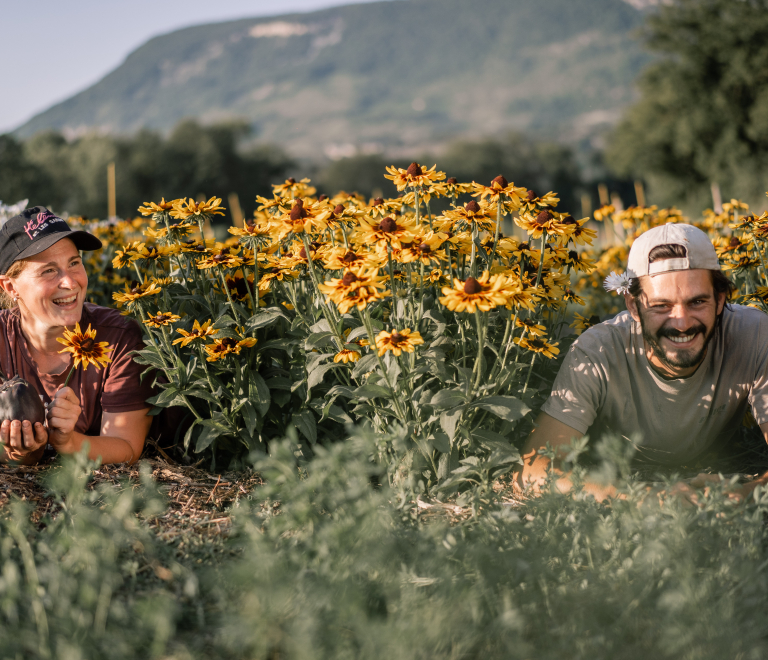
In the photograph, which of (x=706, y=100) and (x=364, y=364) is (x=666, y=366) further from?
(x=706, y=100)

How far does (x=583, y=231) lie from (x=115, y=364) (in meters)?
2.00

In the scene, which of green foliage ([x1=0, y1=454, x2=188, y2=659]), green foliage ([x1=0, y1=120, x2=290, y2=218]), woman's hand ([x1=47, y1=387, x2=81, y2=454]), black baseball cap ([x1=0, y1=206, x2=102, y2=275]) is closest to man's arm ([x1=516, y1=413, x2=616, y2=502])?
green foliage ([x1=0, y1=454, x2=188, y2=659])

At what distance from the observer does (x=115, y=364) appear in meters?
2.89

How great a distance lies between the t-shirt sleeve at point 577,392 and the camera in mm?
2617

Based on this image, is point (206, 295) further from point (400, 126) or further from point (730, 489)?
point (400, 126)

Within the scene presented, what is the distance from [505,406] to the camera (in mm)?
2402

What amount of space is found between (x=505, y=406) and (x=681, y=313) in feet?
2.49

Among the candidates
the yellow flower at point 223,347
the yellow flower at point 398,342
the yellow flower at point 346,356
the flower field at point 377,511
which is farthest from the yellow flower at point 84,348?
the yellow flower at point 398,342

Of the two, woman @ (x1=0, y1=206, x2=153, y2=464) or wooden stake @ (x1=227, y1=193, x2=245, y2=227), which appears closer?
woman @ (x1=0, y1=206, x2=153, y2=464)

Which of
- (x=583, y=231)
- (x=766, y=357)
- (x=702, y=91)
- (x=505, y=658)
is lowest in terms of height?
(x=505, y=658)

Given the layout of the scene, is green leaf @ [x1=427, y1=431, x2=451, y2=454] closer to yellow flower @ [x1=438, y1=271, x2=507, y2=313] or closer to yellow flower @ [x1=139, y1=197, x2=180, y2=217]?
yellow flower @ [x1=438, y1=271, x2=507, y2=313]

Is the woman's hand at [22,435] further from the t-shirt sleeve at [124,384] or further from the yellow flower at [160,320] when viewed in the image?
the yellow flower at [160,320]

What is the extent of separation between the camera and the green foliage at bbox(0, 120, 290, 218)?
3719 cm

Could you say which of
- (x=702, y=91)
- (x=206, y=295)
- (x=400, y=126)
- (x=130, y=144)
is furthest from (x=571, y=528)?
(x=400, y=126)
